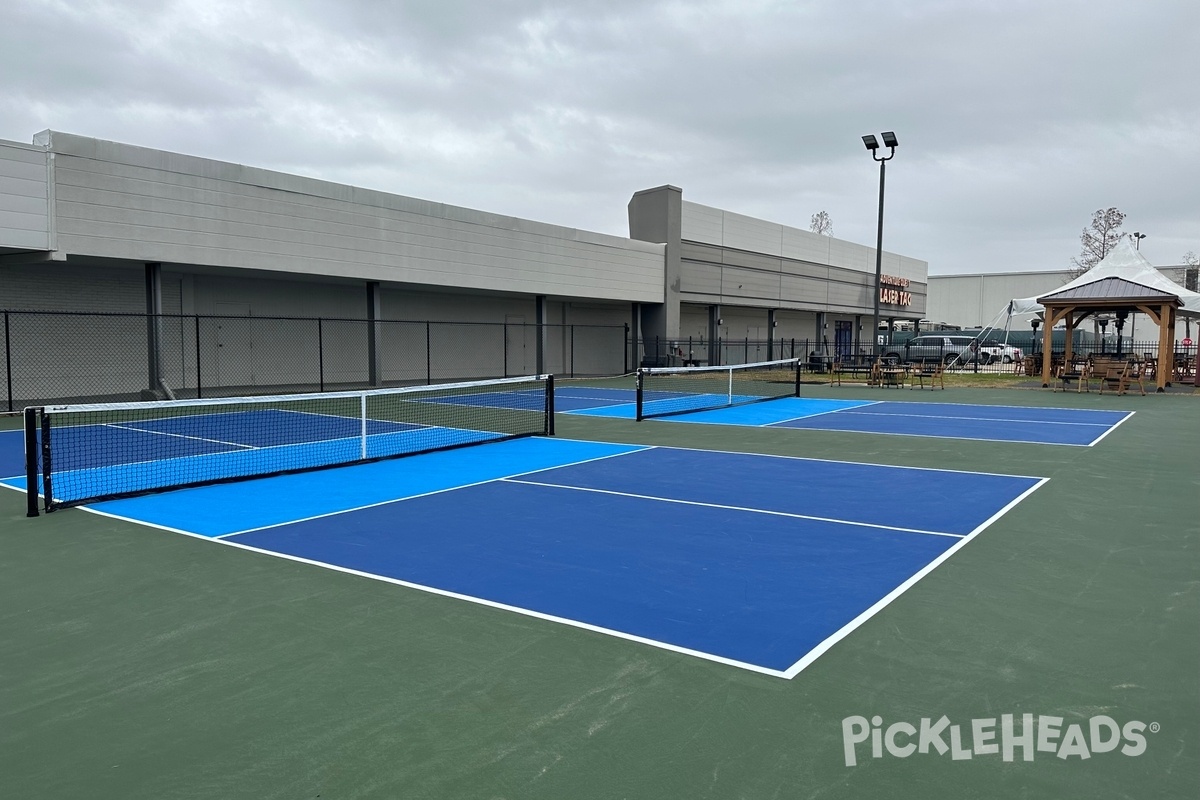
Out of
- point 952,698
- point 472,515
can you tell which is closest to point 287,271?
point 472,515

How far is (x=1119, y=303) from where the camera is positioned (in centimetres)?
2723

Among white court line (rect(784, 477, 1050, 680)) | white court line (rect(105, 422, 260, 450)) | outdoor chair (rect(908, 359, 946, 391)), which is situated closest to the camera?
white court line (rect(784, 477, 1050, 680))

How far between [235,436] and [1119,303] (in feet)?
88.5

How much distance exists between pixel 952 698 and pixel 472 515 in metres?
5.19

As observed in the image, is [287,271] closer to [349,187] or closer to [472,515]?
[349,187]

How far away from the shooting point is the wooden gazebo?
26.9 metres

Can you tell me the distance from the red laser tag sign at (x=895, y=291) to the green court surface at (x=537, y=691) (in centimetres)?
5359

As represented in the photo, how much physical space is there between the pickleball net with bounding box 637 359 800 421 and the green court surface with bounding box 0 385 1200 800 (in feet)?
37.9

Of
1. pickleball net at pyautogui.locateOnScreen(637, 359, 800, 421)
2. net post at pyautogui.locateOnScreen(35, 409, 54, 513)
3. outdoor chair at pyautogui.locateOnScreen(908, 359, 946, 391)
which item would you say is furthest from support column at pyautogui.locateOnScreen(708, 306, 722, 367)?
net post at pyautogui.locateOnScreen(35, 409, 54, 513)

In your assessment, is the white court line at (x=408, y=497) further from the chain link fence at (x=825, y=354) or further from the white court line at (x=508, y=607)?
the chain link fence at (x=825, y=354)

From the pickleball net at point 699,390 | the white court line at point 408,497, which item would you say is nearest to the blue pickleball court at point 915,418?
the pickleball net at point 699,390

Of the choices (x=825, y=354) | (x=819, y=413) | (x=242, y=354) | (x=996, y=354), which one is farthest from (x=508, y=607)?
(x=996, y=354)
